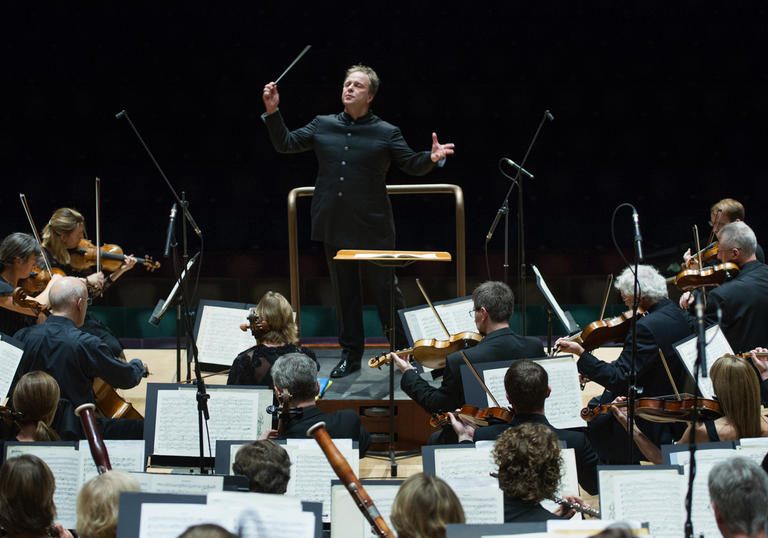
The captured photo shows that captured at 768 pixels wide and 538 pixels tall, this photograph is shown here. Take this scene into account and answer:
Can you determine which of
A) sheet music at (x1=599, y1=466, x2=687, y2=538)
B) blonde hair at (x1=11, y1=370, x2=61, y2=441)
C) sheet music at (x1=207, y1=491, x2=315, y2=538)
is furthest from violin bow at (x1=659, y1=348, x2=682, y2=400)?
blonde hair at (x1=11, y1=370, x2=61, y2=441)

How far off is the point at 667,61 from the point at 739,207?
3.15 metres

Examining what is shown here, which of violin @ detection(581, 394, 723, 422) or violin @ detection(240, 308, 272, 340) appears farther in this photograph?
violin @ detection(240, 308, 272, 340)

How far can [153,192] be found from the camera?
8859 millimetres

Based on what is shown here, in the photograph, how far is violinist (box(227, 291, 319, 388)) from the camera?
419cm

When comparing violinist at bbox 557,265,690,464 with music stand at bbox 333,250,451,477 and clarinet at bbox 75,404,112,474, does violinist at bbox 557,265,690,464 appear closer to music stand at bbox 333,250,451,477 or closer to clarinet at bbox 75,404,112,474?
music stand at bbox 333,250,451,477

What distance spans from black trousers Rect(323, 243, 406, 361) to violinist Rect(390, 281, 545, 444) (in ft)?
3.29

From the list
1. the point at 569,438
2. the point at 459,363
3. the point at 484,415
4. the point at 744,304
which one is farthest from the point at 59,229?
the point at 744,304

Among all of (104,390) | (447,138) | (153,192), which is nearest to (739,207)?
(447,138)

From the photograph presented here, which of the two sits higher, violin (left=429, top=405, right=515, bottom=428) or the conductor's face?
the conductor's face

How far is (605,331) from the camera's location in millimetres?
4586

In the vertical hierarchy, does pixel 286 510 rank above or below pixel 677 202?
below

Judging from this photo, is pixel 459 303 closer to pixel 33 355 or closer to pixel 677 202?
pixel 33 355

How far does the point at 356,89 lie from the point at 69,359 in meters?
2.28

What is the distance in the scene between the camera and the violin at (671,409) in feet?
12.0
